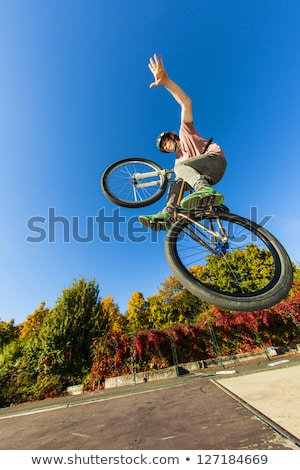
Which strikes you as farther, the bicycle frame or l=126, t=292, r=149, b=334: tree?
A: l=126, t=292, r=149, b=334: tree

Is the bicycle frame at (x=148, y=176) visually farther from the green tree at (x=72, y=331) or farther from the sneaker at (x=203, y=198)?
the green tree at (x=72, y=331)

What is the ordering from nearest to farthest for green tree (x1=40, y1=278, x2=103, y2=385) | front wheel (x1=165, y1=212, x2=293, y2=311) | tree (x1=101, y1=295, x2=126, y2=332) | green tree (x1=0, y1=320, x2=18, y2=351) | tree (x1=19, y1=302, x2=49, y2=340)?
front wheel (x1=165, y1=212, x2=293, y2=311) < green tree (x1=40, y1=278, x2=103, y2=385) < tree (x1=101, y1=295, x2=126, y2=332) < green tree (x1=0, y1=320, x2=18, y2=351) < tree (x1=19, y1=302, x2=49, y2=340)

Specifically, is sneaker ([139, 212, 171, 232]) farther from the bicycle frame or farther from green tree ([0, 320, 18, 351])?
green tree ([0, 320, 18, 351])

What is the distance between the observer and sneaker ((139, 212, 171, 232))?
3.10 meters

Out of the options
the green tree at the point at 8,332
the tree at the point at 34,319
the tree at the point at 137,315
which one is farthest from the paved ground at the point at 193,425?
the tree at the point at 34,319

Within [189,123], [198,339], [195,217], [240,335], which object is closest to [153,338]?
[198,339]

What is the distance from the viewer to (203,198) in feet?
7.96

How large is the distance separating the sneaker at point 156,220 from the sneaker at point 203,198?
1.86ft

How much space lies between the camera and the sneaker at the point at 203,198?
7.89ft

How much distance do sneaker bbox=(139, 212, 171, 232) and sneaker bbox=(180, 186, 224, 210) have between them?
57cm

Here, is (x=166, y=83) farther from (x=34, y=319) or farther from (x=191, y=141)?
(x=34, y=319)

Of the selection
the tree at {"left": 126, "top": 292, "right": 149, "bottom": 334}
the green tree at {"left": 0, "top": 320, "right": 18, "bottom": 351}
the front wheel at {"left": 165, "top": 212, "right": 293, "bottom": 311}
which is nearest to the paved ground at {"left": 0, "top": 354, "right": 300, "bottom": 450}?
the front wheel at {"left": 165, "top": 212, "right": 293, "bottom": 311}

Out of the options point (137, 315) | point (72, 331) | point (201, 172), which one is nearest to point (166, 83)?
point (201, 172)

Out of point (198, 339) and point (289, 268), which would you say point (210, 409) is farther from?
point (198, 339)
